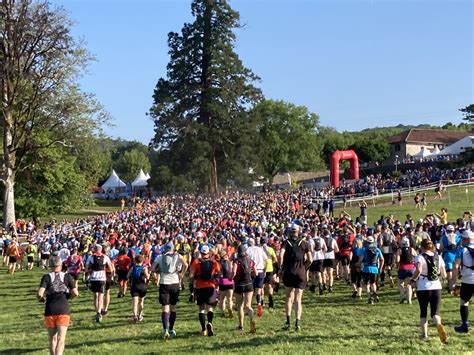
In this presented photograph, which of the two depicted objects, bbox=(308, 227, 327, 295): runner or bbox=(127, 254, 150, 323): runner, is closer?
bbox=(127, 254, 150, 323): runner

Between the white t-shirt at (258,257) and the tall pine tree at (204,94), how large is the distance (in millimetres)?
42928

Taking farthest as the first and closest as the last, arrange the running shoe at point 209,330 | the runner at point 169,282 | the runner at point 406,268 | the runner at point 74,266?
1. the runner at point 74,266
2. the runner at point 406,268
3. the runner at point 169,282
4. the running shoe at point 209,330

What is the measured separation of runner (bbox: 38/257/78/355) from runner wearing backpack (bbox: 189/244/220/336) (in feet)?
8.78

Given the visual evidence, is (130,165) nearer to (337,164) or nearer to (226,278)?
(337,164)

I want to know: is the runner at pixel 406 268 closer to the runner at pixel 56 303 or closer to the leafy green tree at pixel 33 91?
the runner at pixel 56 303

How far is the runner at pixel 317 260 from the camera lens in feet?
50.8

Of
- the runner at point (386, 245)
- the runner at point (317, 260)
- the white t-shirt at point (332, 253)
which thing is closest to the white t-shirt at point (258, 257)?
the runner at point (317, 260)

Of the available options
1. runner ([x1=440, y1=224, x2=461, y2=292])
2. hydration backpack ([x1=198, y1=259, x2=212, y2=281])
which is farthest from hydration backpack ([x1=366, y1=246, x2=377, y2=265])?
hydration backpack ([x1=198, y1=259, x2=212, y2=281])

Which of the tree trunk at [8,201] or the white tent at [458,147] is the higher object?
the white tent at [458,147]

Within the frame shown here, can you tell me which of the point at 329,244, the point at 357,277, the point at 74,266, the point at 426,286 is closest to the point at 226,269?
the point at 426,286

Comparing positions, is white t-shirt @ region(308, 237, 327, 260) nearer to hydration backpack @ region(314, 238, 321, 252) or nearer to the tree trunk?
hydration backpack @ region(314, 238, 321, 252)

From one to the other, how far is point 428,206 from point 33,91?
87.9 ft

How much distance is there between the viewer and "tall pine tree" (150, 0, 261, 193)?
5697cm

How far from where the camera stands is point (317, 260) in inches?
608
